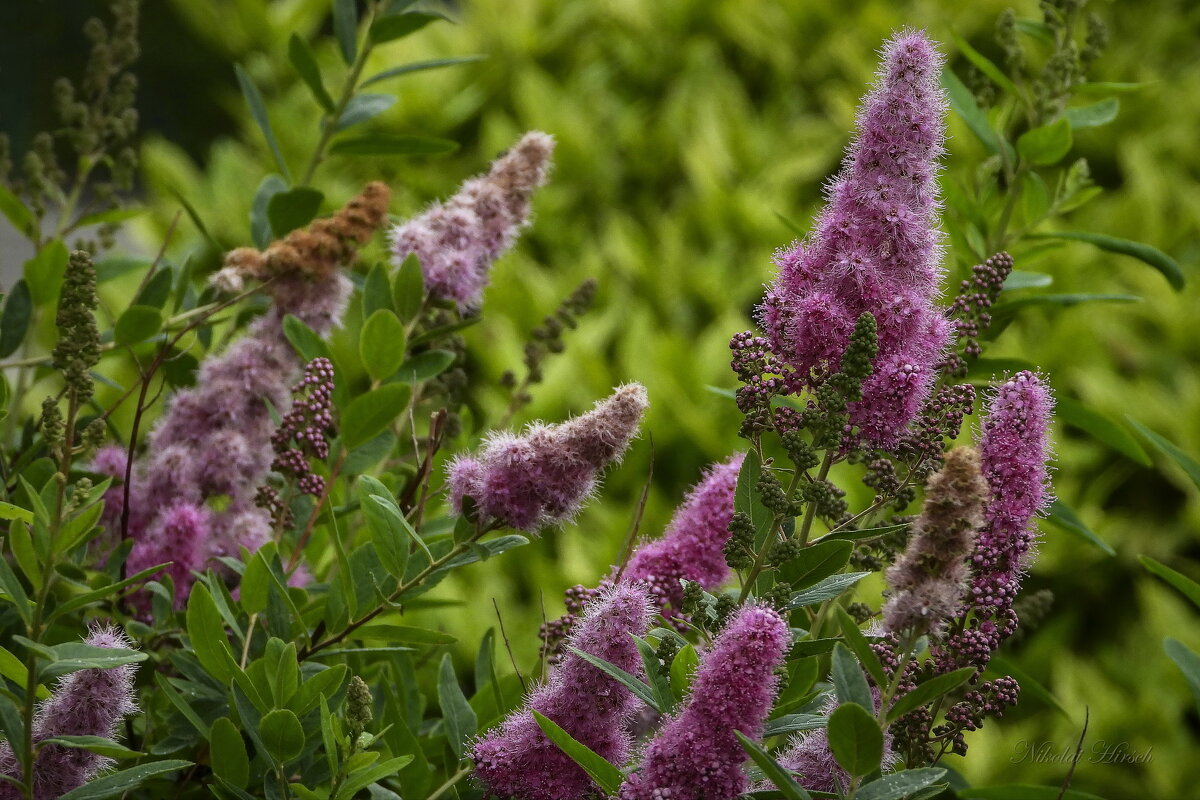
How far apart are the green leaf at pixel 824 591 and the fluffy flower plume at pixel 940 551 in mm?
34

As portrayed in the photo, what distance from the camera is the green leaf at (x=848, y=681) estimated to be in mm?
583

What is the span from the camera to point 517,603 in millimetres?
2631

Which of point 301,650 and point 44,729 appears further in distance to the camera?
point 301,650

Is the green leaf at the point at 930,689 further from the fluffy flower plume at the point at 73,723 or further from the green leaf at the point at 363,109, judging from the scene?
the green leaf at the point at 363,109

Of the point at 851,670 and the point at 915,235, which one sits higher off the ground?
the point at 915,235

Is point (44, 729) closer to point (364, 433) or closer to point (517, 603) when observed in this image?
point (364, 433)

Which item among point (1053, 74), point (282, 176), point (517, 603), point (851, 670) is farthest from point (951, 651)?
point (517, 603)

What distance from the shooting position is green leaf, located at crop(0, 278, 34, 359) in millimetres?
994

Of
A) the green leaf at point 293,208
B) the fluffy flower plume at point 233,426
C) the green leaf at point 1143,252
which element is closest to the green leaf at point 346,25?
the green leaf at point 293,208

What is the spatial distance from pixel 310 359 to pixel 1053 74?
721 mm

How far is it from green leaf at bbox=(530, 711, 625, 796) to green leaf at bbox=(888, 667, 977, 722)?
5.4 inches

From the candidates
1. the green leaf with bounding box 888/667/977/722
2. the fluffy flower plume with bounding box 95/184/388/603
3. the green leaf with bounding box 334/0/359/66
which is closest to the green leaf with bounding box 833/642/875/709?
the green leaf with bounding box 888/667/977/722

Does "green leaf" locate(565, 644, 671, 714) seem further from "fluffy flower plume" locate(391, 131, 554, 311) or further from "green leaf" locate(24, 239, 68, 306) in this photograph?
"green leaf" locate(24, 239, 68, 306)

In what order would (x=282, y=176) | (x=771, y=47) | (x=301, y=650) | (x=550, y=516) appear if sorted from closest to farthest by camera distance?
(x=550, y=516) → (x=301, y=650) → (x=282, y=176) → (x=771, y=47)
